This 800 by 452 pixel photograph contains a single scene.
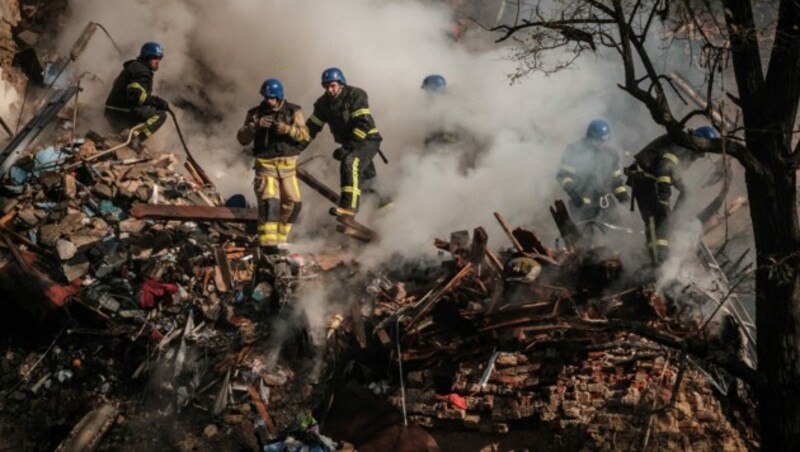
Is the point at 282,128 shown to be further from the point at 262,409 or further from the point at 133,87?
the point at 262,409

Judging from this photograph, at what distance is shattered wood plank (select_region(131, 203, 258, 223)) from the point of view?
7.73m

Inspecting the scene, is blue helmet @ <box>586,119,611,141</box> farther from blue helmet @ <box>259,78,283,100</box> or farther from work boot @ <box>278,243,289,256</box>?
work boot @ <box>278,243,289,256</box>

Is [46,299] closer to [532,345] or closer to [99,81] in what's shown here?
[532,345]

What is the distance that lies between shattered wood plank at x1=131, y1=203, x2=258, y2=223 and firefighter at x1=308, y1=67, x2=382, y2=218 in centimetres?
110

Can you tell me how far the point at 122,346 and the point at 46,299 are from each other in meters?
0.80

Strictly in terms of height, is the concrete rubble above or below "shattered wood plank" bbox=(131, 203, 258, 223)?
below

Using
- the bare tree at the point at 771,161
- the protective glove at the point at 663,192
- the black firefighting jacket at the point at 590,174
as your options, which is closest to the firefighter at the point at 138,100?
the black firefighting jacket at the point at 590,174

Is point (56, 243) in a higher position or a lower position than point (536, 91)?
lower

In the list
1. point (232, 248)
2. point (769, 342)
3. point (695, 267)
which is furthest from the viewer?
point (232, 248)

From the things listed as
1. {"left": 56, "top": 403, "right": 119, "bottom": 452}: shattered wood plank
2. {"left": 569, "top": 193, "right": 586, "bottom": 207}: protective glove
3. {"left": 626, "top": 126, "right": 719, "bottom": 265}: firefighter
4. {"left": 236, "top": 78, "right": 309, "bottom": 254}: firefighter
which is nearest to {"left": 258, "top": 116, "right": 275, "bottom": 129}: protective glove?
{"left": 236, "top": 78, "right": 309, "bottom": 254}: firefighter

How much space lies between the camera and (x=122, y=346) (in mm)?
6609

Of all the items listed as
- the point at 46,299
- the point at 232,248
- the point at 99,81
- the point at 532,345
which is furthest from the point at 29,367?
the point at 99,81

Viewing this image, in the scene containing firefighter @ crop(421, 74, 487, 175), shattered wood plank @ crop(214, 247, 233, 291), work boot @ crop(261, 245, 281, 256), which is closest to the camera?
shattered wood plank @ crop(214, 247, 233, 291)

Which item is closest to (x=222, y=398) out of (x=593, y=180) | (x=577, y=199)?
(x=577, y=199)
